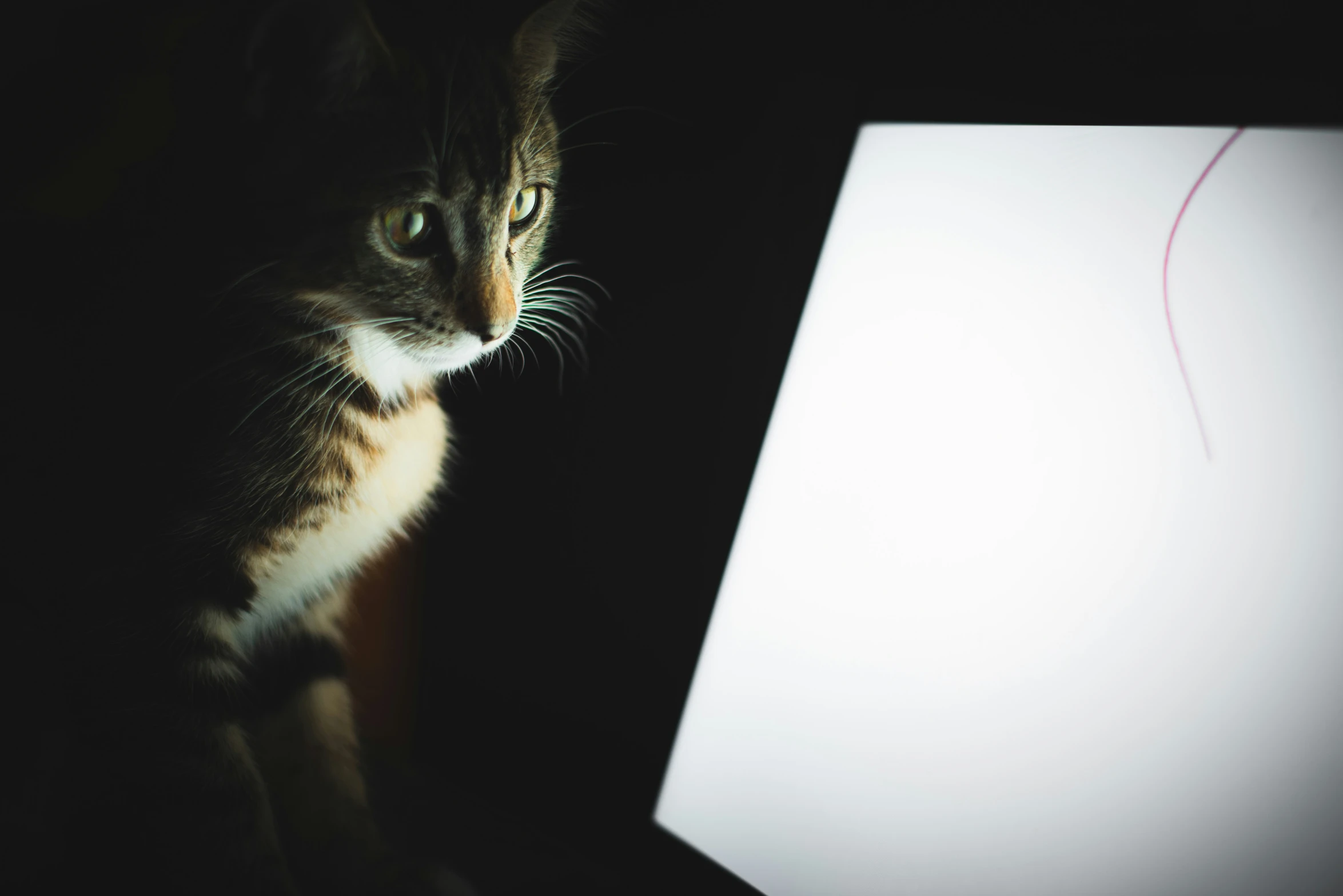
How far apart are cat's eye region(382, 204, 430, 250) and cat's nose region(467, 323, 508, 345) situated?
8cm

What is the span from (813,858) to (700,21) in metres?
0.67

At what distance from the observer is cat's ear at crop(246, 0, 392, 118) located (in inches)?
16.7

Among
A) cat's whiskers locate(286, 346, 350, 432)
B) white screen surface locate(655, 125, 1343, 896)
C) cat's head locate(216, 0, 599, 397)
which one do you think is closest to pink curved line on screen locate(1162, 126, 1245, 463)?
white screen surface locate(655, 125, 1343, 896)

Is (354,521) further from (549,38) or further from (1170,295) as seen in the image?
(1170,295)

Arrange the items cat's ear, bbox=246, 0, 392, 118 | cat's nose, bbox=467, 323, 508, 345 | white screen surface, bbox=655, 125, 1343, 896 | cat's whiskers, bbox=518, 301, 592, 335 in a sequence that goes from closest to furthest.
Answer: white screen surface, bbox=655, 125, 1343, 896
cat's ear, bbox=246, 0, 392, 118
cat's nose, bbox=467, 323, 508, 345
cat's whiskers, bbox=518, 301, 592, 335

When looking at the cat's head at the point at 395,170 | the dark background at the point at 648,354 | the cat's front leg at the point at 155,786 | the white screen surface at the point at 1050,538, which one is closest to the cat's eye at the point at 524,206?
the cat's head at the point at 395,170

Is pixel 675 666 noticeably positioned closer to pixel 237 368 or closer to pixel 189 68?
pixel 237 368

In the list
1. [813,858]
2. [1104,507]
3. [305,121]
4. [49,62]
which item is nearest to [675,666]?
[813,858]

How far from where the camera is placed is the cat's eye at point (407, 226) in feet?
1.62

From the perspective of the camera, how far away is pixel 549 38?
1.87 feet

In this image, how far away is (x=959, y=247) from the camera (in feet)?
1.31

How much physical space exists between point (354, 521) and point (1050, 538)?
517mm

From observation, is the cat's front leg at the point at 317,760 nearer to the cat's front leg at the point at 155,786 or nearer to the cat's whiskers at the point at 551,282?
the cat's front leg at the point at 155,786

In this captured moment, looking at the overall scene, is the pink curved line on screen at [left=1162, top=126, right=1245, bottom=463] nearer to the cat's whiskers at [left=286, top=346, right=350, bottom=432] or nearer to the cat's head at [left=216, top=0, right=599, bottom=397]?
the cat's head at [left=216, top=0, right=599, bottom=397]
